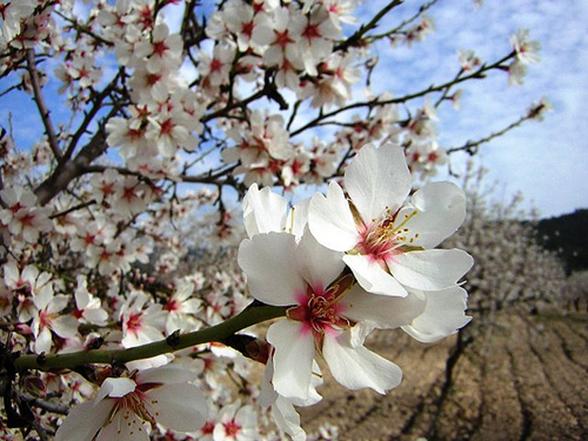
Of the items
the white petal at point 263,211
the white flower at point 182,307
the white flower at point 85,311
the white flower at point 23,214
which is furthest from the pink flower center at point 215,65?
the white petal at point 263,211

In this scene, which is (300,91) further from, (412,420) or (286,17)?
(412,420)

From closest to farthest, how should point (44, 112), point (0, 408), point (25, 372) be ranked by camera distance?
point (25, 372) → point (0, 408) → point (44, 112)

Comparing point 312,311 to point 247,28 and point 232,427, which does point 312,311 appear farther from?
point 247,28

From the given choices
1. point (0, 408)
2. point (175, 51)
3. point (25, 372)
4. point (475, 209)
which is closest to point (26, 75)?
point (175, 51)

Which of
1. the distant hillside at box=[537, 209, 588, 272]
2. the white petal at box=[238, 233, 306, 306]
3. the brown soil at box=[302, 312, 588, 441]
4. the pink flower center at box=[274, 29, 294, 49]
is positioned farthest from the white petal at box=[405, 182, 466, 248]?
the distant hillside at box=[537, 209, 588, 272]

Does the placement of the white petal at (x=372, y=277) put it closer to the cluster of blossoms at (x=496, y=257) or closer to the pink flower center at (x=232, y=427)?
the pink flower center at (x=232, y=427)
